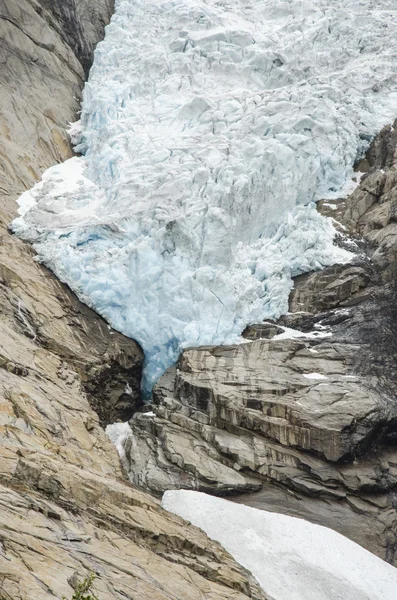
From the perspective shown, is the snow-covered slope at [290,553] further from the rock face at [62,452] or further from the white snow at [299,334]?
the white snow at [299,334]

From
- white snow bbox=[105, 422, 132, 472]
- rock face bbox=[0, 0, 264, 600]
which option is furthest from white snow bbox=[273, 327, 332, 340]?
white snow bbox=[105, 422, 132, 472]

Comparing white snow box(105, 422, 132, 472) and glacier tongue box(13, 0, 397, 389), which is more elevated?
glacier tongue box(13, 0, 397, 389)

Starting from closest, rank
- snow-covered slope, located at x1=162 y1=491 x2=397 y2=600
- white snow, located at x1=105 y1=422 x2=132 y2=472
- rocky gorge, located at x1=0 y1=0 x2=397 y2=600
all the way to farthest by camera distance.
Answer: rocky gorge, located at x1=0 y1=0 x2=397 y2=600, snow-covered slope, located at x1=162 y1=491 x2=397 y2=600, white snow, located at x1=105 y1=422 x2=132 y2=472

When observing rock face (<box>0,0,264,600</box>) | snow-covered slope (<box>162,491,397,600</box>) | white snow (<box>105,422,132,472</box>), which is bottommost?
snow-covered slope (<box>162,491,397,600</box>)

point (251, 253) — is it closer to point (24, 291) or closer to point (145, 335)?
point (145, 335)

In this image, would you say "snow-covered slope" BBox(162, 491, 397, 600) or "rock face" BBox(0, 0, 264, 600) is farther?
"snow-covered slope" BBox(162, 491, 397, 600)

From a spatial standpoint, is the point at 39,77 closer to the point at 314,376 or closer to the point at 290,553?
the point at 314,376

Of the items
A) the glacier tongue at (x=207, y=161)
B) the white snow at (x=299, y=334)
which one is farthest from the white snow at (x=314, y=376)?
the glacier tongue at (x=207, y=161)

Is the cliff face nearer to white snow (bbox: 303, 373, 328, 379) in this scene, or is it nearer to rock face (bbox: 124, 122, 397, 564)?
rock face (bbox: 124, 122, 397, 564)
